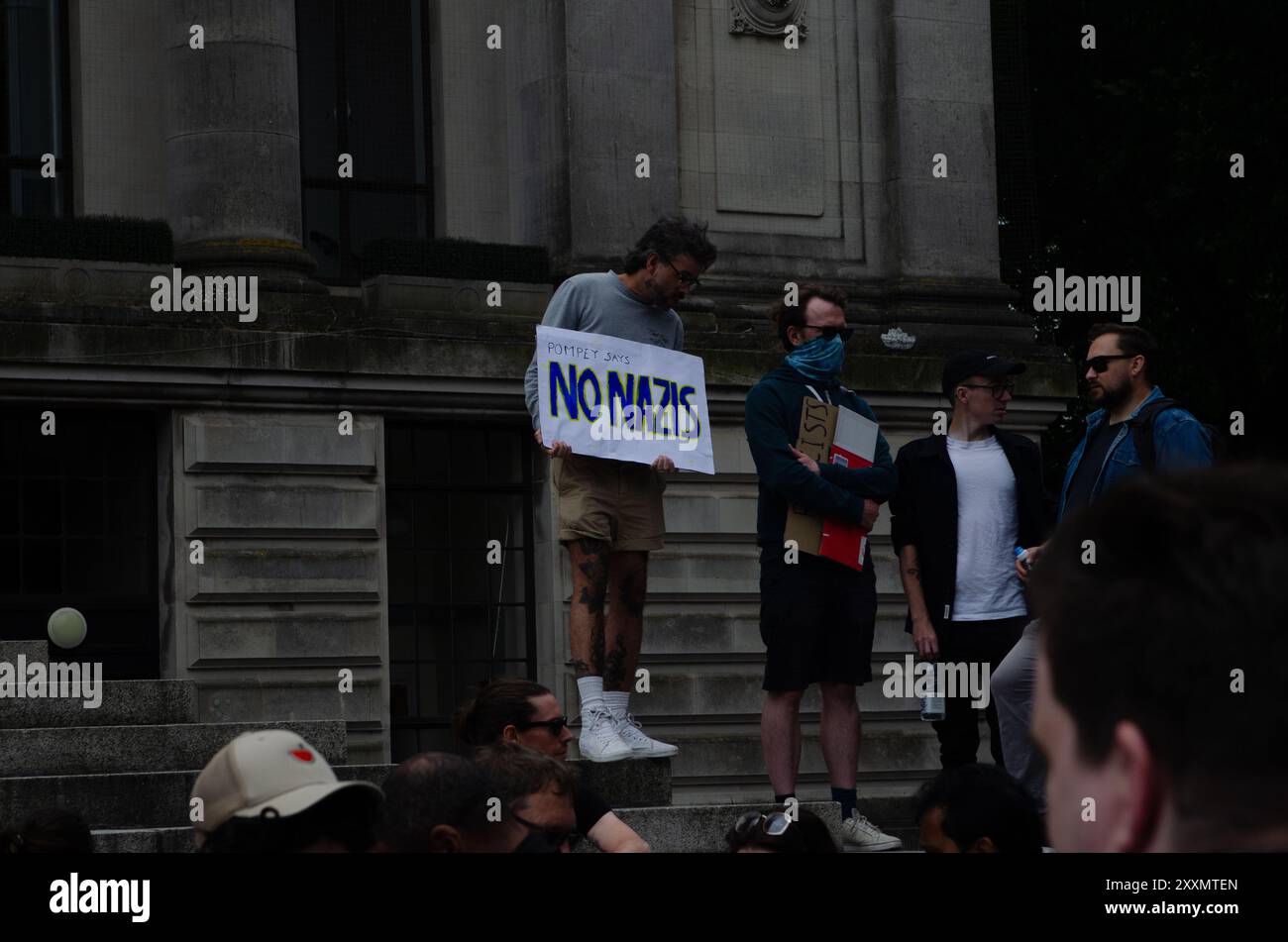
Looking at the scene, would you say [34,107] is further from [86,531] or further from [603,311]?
[603,311]

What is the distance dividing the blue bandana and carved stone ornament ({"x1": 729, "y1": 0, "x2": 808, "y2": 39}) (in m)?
9.10

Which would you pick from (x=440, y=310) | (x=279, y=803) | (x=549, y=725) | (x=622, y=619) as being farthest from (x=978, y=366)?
(x=440, y=310)

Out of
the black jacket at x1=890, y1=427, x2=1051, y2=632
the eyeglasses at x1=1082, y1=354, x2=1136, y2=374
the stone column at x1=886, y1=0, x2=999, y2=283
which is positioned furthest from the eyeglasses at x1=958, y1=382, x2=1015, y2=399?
the stone column at x1=886, y1=0, x2=999, y2=283

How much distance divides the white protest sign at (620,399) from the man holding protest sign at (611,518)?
37 mm

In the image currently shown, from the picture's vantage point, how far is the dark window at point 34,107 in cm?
1728

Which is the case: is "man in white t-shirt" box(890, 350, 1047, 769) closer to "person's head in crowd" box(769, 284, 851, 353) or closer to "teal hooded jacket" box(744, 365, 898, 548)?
"teal hooded jacket" box(744, 365, 898, 548)

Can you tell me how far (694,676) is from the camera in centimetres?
1748

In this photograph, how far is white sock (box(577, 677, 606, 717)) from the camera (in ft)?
33.4

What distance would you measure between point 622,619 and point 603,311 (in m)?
1.56

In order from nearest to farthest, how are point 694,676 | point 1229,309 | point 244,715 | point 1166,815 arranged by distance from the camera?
point 1166,815
point 244,715
point 694,676
point 1229,309
